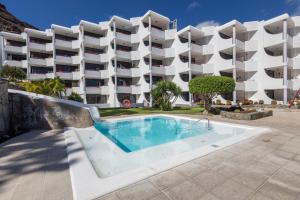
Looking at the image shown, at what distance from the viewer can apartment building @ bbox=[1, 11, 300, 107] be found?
27.1m

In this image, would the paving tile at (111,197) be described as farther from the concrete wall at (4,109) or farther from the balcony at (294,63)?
the balcony at (294,63)

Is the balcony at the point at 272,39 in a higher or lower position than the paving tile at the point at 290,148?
higher

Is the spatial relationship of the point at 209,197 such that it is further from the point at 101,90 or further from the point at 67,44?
the point at 67,44

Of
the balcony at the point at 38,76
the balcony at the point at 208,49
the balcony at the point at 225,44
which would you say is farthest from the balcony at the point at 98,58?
the balcony at the point at 225,44

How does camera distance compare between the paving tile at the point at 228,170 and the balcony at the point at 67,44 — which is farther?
the balcony at the point at 67,44

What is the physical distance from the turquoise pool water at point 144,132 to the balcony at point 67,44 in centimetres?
2520

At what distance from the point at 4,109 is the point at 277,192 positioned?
1329cm

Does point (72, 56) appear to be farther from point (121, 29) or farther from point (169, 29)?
point (169, 29)

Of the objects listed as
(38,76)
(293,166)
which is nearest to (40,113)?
(293,166)

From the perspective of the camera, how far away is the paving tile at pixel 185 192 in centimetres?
336

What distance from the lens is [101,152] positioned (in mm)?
6898

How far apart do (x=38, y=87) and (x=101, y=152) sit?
53.6ft

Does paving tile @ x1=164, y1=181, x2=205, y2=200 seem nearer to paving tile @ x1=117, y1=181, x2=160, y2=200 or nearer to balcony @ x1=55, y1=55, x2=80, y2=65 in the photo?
paving tile @ x1=117, y1=181, x2=160, y2=200

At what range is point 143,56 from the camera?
30594 millimetres
